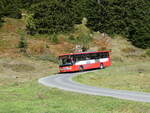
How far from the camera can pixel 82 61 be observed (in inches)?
1924

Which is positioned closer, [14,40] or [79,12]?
[14,40]

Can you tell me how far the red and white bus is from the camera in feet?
153

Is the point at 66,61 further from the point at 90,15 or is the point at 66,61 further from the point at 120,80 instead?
the point at 90,15

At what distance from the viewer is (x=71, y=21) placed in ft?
267

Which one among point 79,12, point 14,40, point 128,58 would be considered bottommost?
point 128,58

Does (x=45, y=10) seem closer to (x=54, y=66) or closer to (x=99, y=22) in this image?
(x=99, y=22)

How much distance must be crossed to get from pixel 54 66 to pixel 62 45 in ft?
51.4

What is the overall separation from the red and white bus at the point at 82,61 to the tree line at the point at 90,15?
26.5 meters

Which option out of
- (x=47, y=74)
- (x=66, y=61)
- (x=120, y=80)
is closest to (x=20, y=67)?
(x=47, y=74)

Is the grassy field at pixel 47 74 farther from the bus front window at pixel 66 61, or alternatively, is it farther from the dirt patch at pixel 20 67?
the bus front window at pixel 66 61

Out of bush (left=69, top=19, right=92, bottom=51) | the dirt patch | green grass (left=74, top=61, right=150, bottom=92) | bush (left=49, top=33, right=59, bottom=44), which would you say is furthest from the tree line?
green grass (left=74, top=61, right=150, bottom=92)

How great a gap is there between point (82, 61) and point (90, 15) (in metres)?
42.3

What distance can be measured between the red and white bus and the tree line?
26.5m

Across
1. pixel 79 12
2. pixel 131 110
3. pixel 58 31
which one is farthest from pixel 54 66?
pixel 131 110
